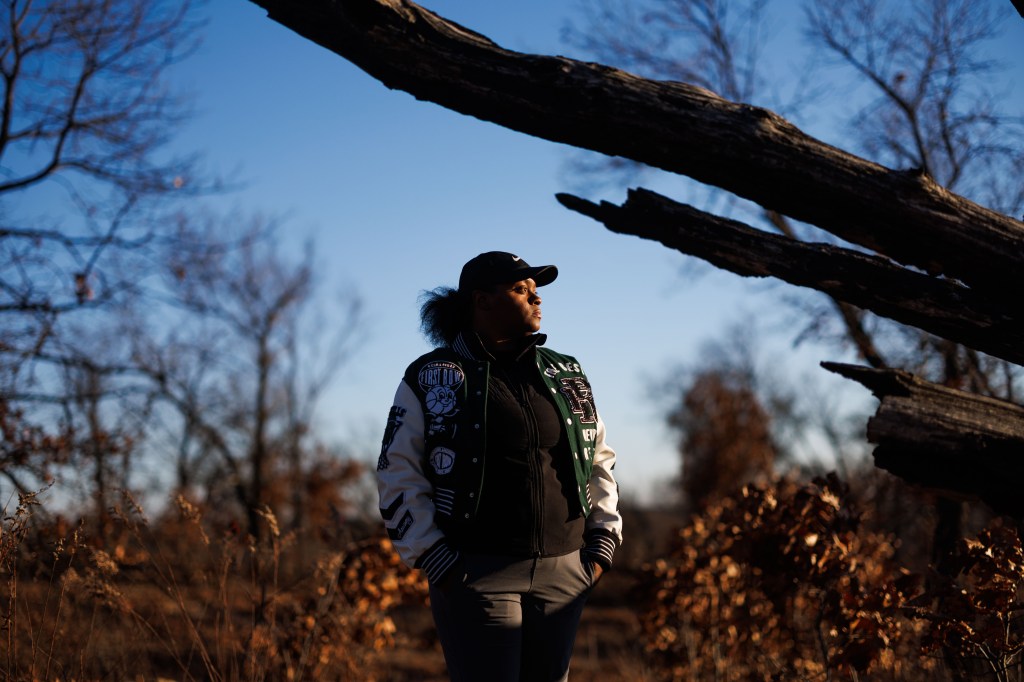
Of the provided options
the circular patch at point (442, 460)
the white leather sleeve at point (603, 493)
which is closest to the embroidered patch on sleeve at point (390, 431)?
the circular patch at point (442, 460)

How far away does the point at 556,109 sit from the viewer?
356cm

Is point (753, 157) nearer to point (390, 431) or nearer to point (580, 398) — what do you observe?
point (580, 398)

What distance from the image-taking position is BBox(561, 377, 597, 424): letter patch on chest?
3.45m

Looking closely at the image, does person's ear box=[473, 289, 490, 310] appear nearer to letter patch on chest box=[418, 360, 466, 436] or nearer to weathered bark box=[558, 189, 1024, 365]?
letter patch on chest box=[418, 360, 466, 436]

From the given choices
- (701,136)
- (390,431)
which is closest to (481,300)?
(390,431)

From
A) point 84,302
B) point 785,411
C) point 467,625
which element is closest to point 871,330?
point 467,625

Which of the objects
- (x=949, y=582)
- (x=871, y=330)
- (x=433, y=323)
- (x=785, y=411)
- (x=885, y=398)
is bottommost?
(x=949, y=582)

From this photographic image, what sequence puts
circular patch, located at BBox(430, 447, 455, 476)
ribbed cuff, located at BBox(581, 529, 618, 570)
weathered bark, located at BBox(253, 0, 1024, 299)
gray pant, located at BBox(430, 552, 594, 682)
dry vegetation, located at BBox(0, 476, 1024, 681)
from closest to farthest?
gray pant, located at BBox(430, 552, 594, 682)
circular patch, located at BBox(430, 447, 455, 476)
ribbed cuff, located at BBox(581, 529, 618, 570)
weathered bark, located at BBox(253, 0, 1024, 299)
dry vegetation, located at BBox(0, 476, 1024, 681)

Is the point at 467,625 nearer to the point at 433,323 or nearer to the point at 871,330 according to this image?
the point at 433,323

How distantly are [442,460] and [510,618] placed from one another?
58 cm

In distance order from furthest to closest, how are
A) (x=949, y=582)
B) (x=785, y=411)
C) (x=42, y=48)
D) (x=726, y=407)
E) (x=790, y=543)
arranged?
(x=785, y=411) < (x=726, y=407) < (x=42, y=48) < (x=790, y=543) < (x=949, y=582)

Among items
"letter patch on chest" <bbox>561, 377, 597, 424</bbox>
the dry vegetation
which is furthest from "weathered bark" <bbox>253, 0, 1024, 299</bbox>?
the dry vegetation

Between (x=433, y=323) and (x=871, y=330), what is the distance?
282 inches

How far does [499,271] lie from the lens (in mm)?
3527
